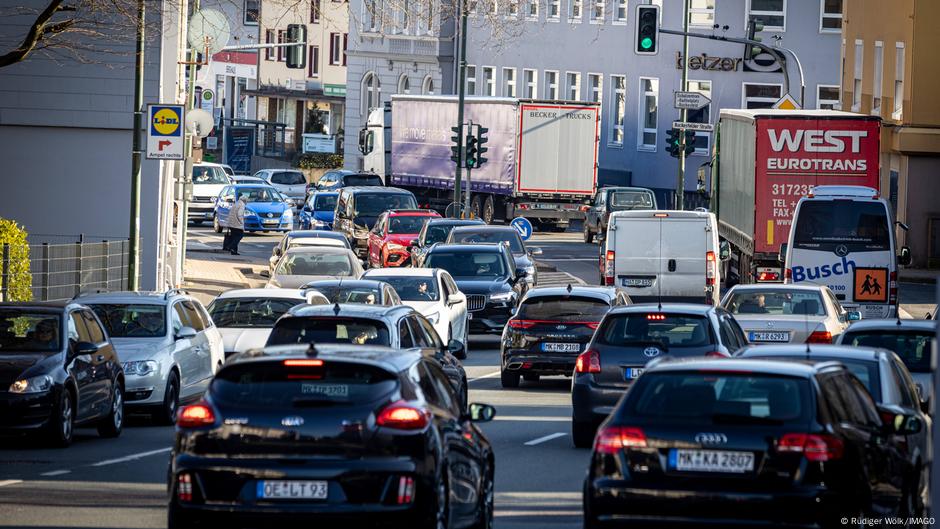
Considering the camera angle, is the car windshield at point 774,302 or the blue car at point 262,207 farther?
the blue car at point 262,207

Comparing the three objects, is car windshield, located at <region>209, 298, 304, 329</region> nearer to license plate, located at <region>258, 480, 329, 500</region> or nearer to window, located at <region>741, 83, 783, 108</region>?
license plate, located at <region>258, 480, 329, 500</region>

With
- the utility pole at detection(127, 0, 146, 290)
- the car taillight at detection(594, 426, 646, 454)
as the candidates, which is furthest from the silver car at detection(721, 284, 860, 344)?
the car taillight at detection(594, 426, 646, 454)

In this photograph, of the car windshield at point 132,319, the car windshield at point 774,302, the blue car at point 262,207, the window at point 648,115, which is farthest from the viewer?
the window at point 648,115

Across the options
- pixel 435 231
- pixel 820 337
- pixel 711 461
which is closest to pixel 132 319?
pixel 820 337

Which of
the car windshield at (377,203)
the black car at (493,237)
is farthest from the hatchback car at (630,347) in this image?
the car windshield at (377,203)

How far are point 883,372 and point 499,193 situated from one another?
43.9 meters

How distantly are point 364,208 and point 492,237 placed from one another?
41.9 feet

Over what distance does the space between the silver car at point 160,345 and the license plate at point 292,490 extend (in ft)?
32.5

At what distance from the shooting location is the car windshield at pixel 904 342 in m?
17.5

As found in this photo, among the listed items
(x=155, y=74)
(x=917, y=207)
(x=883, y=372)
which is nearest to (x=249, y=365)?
(x=883, y=372)

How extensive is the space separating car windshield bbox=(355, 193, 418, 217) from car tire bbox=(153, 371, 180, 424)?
28705 mm

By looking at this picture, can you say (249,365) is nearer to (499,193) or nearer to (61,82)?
(61,82)

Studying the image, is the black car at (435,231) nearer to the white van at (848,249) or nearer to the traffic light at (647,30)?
the traffic light at (647,30)

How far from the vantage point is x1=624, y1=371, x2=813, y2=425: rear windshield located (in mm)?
9641
